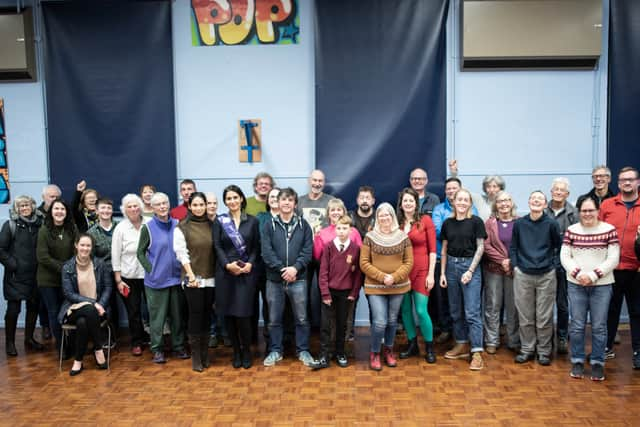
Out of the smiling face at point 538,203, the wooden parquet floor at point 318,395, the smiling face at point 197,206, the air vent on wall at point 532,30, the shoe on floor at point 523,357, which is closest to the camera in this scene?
the wooden parquet floor at point 318,395

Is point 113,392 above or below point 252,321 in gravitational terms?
below

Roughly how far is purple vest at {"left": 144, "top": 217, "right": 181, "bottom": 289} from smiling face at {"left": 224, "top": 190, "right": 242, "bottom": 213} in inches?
23.5

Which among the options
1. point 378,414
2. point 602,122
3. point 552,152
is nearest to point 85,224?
point 378,414

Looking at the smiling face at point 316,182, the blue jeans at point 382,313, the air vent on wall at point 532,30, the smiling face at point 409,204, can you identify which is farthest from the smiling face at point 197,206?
the air vent on wall at point 532,30

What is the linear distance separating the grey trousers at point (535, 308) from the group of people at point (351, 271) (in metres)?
0.01

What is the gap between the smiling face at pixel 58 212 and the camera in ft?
14.6

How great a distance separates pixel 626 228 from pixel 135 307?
4224mm

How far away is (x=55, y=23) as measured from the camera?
217 inches

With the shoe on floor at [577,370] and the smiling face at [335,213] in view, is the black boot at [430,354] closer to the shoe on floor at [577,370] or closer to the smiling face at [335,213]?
the shoe on floor at [577,370]

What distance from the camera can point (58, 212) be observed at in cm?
446

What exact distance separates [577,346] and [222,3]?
468cm

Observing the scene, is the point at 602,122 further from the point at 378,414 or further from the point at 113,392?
→ the point at 113,392

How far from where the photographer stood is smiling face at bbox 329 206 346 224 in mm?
4301

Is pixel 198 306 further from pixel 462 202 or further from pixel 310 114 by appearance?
pixel 310 114
